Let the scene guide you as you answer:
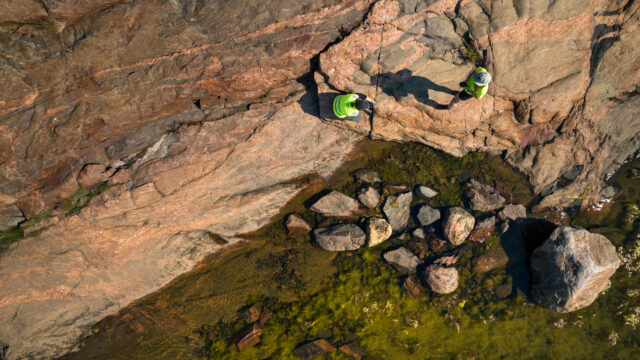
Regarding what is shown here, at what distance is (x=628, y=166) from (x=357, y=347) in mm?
8238

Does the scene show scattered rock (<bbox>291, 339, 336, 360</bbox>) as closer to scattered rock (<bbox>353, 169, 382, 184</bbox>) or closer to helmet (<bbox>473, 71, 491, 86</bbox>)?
scattered rock (<bbox>353, 169, 382, 184</bbox>)

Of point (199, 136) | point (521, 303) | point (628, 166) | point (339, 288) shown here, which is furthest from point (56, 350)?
point (628, 166)

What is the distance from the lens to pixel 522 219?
7801 mm

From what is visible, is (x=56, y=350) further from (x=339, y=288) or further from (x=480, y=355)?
(x=480, y=355)

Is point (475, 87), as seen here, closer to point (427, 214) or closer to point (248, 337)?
point (427, 214)

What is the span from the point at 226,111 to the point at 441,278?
659 centimetres

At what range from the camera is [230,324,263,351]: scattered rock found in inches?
301

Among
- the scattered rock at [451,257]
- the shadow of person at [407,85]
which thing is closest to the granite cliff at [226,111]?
the shadow of person at [407,85]

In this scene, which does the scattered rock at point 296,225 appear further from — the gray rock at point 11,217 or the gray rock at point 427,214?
the gray rock at point 11,217

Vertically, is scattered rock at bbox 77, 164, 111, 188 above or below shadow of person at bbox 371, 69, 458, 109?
below

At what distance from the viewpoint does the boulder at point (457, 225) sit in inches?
301

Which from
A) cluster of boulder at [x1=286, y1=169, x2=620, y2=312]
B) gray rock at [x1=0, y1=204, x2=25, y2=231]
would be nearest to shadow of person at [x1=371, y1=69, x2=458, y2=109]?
cluster of boulder at [x1=286, y1=169, x2=620, y2=312]

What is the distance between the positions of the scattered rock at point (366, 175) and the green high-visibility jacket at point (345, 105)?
75.4 inches

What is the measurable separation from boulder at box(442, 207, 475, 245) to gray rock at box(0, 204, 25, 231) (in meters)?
9.96
